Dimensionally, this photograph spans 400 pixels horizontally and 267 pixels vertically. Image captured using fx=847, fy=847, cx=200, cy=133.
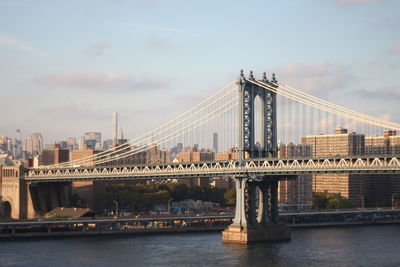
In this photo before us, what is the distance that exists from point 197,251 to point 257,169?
10216 millimetres

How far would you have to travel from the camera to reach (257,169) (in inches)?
3226

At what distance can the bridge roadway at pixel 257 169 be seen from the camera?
72.2 metres

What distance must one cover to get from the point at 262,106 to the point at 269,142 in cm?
378

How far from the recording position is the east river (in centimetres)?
6956

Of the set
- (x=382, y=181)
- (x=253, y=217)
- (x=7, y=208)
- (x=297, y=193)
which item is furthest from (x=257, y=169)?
(x=382, y=181)

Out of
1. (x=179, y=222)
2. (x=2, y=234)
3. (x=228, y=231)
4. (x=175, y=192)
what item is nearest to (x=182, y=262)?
(x=228, y=231)

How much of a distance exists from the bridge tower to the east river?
7.11 feet

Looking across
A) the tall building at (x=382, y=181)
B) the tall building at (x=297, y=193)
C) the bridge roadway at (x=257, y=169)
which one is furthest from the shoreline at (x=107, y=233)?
the tall building at (x=382, y=181)

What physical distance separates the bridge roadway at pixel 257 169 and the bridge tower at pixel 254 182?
1.18 m

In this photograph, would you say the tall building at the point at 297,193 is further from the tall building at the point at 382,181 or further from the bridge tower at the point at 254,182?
the bridge tower at the point at 254,182

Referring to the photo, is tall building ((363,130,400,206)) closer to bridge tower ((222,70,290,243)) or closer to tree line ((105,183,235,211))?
tree line ((105,183,235,211))

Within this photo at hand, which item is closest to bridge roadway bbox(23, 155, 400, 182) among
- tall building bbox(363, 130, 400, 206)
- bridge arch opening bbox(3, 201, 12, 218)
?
bridge arch opening bbox(3, 201, 12, 218)

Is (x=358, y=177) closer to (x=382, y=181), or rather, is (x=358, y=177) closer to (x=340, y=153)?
(x=382, y=181)

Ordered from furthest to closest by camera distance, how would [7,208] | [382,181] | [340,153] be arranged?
[382,181] → [340,153] → [7,208]
